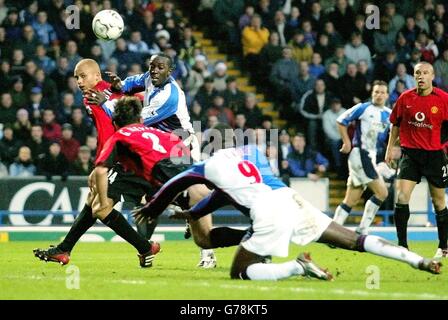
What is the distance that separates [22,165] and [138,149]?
311 inches

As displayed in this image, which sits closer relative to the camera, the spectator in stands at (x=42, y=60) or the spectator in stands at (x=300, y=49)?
the spectator in stands at (x=42, y=60)

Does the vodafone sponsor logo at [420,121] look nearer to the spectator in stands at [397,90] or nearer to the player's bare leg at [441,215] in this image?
A: the player's bare leg at [441,215]

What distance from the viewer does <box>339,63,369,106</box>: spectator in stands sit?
19547 mm

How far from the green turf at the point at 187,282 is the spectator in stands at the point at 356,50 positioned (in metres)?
8.36

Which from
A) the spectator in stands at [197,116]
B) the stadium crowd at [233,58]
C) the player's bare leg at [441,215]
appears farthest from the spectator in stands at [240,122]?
the player's bare leg at [441,215]

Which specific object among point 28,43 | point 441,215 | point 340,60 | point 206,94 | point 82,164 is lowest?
point 82,164

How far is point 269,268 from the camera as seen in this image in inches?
343

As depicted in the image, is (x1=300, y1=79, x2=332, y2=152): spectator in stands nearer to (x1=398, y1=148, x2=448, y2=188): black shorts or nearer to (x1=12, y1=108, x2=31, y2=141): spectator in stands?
(x1=12, y1=108, x2=31, y2=141): spectator in stands

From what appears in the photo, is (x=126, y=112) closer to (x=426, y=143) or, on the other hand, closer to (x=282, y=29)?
(x=426, y=143)

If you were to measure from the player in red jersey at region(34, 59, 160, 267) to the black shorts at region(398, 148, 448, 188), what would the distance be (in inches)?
127

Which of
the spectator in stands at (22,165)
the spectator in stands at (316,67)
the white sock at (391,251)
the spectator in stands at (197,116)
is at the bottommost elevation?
the spectator in stands at (22,165)

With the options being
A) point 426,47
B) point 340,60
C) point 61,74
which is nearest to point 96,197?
point 61,74

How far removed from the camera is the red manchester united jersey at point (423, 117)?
1230 centimetres
